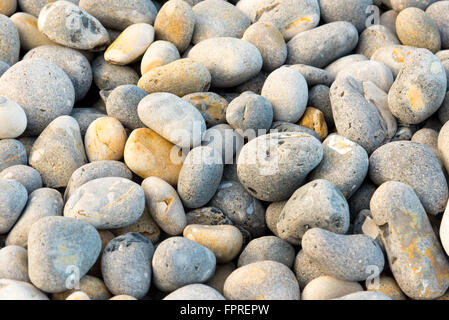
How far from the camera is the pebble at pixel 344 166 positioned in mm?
1860

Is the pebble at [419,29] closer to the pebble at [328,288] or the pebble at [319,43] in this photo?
the pebble at [319,43]

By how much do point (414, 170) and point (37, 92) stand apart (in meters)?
1.58

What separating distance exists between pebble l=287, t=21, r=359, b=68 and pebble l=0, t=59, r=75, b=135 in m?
1.11

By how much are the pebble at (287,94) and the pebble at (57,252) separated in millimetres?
985

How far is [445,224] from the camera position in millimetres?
1690

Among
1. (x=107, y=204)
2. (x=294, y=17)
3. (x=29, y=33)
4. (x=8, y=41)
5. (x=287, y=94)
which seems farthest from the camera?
(x=294, y=17)

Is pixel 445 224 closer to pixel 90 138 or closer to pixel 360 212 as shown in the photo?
pixel 360 212

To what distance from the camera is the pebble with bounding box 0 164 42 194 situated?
192 centimetres

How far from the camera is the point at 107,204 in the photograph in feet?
5.68

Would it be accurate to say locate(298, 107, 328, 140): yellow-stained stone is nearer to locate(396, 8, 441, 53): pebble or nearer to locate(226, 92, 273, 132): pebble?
locate(226, 92, 273, 132): pebble

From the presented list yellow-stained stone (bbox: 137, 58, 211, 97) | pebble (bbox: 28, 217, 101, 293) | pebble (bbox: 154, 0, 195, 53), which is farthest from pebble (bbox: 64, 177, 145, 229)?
pebble (bbox: 154, 0, 195, 53)

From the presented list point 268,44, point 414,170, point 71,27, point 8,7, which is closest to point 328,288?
point 414,170

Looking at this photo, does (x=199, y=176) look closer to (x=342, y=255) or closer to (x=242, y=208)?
(x=242, y=208)

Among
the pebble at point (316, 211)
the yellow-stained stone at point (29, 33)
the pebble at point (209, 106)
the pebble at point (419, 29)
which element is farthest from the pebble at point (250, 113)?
the yellow-stained stone at point (29, 33)
